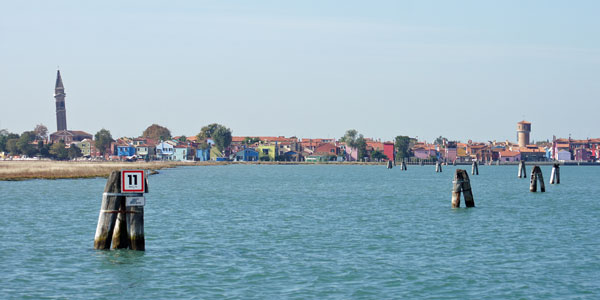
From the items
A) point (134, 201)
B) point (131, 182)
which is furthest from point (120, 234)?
point (131, 182)

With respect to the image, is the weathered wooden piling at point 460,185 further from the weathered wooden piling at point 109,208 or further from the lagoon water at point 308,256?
the weathered wooden piling at point 109,208

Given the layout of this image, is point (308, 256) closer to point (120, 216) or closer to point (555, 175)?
point (120, 216)

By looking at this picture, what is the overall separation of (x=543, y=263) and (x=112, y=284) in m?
12.2

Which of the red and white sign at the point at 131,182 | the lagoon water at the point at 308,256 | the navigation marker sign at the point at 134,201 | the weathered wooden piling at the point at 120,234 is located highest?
the red and white sign at the point at 131,182

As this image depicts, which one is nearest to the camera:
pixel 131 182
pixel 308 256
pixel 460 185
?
pixel 131 182

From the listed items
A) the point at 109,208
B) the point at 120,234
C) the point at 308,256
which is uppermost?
Result: the point at 109,208

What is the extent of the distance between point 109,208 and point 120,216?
42 cm

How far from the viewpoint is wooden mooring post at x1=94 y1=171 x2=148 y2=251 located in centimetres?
2059

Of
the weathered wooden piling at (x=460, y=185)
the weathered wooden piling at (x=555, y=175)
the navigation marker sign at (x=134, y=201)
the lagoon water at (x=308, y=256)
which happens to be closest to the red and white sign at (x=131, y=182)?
the navigation marker sign at (x=134, y=201)

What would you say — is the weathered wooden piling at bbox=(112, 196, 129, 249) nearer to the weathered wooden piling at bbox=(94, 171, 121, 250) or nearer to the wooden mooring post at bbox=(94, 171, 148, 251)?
the wooden mooring post at bbox=(94, 171, 148, 251)

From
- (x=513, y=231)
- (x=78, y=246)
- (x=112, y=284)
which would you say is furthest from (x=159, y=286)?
(x=513, y=231)

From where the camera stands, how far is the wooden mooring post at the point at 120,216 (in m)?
20.6

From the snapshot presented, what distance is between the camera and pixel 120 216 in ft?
68.9

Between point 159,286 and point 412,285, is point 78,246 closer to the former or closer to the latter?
point 159,286
